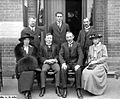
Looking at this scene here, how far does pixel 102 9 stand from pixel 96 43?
211cm

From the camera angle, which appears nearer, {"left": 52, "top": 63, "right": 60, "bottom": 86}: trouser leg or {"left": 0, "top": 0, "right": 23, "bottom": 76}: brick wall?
{"left": 52, "top": 63, "right": 60, "bottom": 86}: trouser leg

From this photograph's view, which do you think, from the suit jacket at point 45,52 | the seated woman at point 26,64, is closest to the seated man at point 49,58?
the suit jacket at point 45,52

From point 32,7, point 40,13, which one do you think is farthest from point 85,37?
point 32,7

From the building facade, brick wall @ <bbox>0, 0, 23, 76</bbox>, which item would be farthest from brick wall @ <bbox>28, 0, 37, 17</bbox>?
brick wall @ <bbox>0, 0, 23, 76</bbox>

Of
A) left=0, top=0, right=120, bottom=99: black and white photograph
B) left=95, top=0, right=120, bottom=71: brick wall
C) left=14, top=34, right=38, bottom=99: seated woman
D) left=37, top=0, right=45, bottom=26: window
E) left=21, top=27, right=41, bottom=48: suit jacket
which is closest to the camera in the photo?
left=14, top=34, right=38, bottom=99: seated woman

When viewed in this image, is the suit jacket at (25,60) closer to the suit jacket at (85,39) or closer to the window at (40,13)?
the suit jacket at (85,39)

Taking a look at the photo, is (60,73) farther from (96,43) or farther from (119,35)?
(119,35)

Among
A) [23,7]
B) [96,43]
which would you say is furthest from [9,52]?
[96,43]

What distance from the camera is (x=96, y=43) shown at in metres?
7.29

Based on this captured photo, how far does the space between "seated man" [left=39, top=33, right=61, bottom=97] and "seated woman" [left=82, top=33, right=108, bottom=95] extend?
69cm

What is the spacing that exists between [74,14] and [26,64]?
3.23m

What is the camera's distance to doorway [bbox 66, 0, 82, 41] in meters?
9.53

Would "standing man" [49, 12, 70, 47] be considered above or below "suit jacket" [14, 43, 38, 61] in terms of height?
above

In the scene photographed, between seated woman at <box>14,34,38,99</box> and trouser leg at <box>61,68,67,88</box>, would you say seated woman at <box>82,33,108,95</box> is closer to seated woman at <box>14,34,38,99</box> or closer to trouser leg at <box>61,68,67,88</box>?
trouser leg at <box>61,68,67,88</box>
